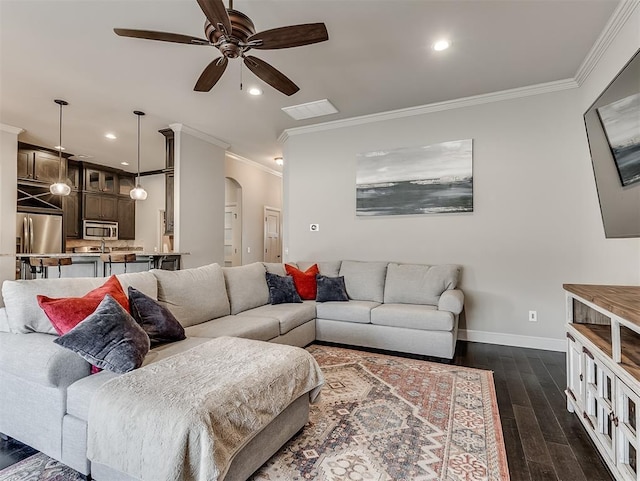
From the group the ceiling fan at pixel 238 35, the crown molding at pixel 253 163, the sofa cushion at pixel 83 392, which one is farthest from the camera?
the crown molding at pixel 253 163

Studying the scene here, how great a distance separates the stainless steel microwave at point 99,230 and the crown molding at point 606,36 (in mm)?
8644

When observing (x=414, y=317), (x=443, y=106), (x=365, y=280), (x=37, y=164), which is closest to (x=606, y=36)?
(x=443, y=106)

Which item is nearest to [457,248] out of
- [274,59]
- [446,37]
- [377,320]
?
[377,320]

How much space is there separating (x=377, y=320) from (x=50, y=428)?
108 inches

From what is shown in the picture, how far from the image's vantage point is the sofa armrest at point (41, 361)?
1636 mm

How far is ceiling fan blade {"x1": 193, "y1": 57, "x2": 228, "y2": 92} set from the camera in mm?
2457

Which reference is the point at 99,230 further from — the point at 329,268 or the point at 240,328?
the point at 240,328

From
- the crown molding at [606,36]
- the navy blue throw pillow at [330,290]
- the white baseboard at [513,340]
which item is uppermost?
the crown molding at [606,36]

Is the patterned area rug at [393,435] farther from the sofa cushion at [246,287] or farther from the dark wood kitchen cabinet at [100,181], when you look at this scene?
the dark wood kitchen cabinet at [100,181]

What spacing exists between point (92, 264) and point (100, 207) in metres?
3.78

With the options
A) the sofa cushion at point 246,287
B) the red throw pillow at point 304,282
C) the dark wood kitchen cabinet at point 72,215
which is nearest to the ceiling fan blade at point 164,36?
the sofa cushion at point 246,287

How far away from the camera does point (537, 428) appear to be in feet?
6.87

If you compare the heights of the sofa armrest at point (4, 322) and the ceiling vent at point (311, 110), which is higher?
the ceiling vent at point (311, 110)

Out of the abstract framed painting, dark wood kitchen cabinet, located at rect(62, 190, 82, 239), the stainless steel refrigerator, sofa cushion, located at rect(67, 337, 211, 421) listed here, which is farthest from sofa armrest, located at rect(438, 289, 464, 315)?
dark wood kitchen cabinet, located at rect(62, 190, 82, 239)
